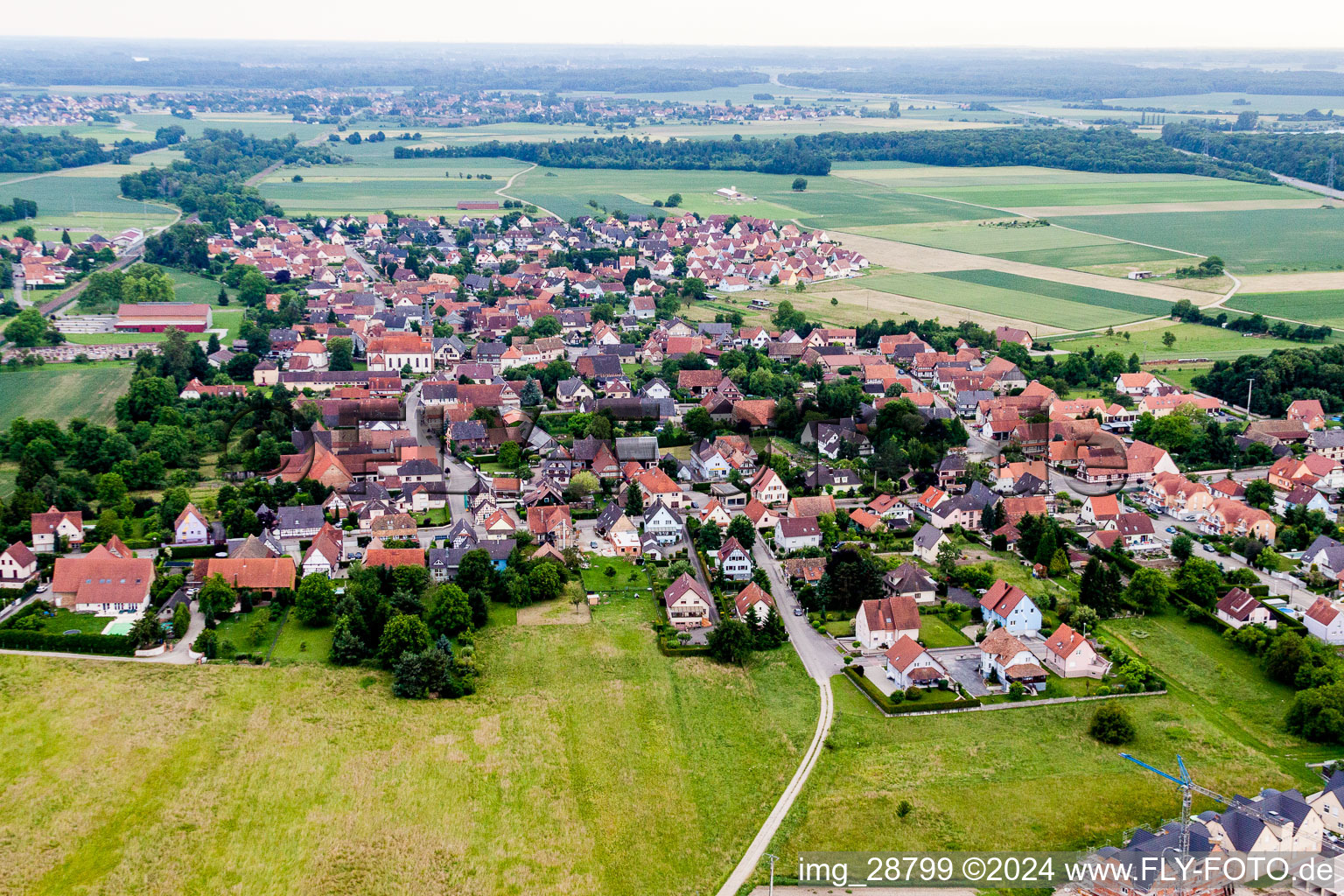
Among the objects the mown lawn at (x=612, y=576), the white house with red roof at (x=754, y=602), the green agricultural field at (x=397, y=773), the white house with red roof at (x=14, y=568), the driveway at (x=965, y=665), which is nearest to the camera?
the green agricultural field at (x=397, y=773)

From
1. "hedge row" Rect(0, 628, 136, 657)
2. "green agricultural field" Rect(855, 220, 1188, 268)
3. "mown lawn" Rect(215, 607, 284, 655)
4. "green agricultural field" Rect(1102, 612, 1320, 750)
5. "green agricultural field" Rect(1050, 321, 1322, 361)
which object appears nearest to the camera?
"green agricultural field" Rect(1102, 612, 1320, 750)

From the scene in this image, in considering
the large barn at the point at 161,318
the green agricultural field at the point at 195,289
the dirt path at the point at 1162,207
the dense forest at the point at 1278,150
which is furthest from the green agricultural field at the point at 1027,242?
the large barn at the point at 161,318

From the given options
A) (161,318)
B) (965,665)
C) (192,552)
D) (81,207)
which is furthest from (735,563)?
(81,207)

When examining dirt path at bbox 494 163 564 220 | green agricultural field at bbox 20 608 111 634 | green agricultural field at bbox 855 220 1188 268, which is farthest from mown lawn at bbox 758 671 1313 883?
dirt path at bbox 494 163 564 220

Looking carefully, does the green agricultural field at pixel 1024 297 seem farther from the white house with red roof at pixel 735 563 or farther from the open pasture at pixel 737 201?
the white house with red roof at pixel 735 563

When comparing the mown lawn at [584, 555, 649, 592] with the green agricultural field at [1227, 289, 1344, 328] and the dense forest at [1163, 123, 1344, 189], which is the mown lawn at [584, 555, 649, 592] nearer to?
the green agricultural field at [1227, 289, 1344, 328]

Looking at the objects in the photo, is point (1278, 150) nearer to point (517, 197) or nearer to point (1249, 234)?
point (1249, 234)
